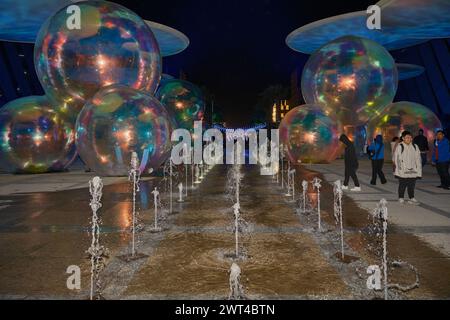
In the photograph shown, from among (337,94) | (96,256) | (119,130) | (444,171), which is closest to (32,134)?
(119,130)

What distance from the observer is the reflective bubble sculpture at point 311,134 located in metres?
15.0

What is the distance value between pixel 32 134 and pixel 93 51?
4.49 m

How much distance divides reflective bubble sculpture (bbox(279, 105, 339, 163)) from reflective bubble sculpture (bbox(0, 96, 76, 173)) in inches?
323

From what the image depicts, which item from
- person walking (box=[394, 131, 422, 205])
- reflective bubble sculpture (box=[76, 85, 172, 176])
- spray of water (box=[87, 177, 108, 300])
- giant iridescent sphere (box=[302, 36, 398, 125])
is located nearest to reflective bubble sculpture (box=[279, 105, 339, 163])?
giant iridescent sphere (box=[302, 36, 398, 125])

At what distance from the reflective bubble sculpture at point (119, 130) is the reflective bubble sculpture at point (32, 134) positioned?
12.1 feet

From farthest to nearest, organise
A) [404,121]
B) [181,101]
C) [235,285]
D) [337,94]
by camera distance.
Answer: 1. [181,101]
2. [404,121]
3. [337,94]
4. [235,285]

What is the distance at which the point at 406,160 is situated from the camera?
28.4ft

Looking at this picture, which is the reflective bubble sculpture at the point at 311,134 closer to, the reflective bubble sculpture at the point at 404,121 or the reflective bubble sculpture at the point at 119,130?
the reflective bubble sculpture at the point at 404,121

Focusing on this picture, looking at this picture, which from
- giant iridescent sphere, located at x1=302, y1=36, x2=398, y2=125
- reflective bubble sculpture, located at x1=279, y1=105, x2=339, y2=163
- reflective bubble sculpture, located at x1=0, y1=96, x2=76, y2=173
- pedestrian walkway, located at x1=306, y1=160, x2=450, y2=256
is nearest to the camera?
pedestrian walkway, located at x1=306, y1=160, x2=450, y2=256

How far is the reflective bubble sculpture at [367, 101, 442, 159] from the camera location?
1573 cm

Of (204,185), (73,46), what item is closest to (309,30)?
(204,185)

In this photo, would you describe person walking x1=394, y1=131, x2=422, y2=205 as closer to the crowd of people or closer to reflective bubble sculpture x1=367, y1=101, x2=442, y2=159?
the crowd of people

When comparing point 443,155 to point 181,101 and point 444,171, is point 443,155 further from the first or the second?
point 181,101

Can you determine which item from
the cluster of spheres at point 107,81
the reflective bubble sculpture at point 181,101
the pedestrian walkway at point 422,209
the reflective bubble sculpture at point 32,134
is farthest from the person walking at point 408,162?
the reflective bubble sculpture at point 181,101
